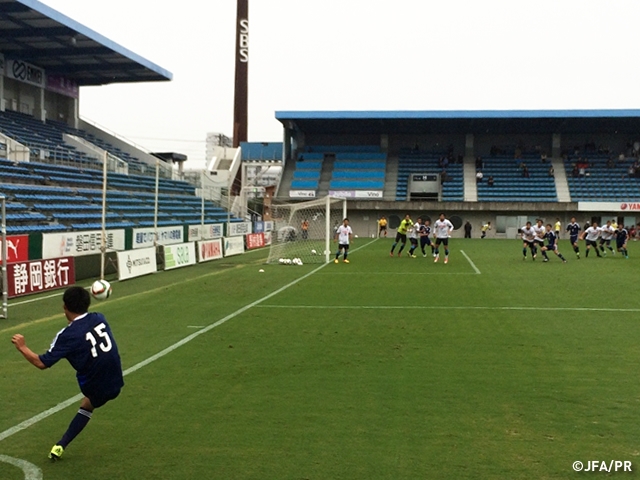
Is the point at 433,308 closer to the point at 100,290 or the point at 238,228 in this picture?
the point at 100,290

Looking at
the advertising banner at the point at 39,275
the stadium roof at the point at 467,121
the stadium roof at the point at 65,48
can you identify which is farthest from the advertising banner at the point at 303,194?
the advertising banner at the point at 39,275

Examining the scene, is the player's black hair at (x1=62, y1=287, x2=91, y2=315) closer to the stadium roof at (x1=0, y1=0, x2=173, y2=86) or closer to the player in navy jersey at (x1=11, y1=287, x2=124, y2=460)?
the player in navy jersey at (x1=11, y1=287, x2=124, y2=460)

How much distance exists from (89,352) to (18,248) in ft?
50.5

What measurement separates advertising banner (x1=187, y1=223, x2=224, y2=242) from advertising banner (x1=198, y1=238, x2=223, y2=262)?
4.36 ft

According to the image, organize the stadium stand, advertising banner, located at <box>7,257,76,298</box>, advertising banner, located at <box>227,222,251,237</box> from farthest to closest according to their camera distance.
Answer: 1. the stadium stand
2. advertising banner, located at <box>227,222,251,237</box>
3. advertising banner, located at <box>7,257,76,298</box>

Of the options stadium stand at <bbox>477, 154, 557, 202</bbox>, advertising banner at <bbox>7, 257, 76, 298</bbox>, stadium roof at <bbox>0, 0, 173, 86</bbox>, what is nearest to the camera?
advertising banner at <bbox>7, 257, 76, 298</bbox>

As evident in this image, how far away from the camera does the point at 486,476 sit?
17.2ft

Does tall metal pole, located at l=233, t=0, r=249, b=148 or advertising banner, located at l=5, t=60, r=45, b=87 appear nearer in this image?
advertising banner, located at l=5, t=60, r=45, b=87

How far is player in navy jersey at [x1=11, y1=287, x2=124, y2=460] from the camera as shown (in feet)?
17.7

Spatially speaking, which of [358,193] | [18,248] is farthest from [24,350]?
[358,193]

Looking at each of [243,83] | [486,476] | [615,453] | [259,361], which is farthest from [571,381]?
[243,83]

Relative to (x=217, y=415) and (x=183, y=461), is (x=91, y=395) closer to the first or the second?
(x=183, y=461)

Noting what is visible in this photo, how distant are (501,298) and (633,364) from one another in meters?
7.04

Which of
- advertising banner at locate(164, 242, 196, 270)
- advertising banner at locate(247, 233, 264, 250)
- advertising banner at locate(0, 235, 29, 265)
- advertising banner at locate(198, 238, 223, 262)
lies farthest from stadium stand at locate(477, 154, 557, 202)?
advertising banner at locate(0, 235, 29, 265)
